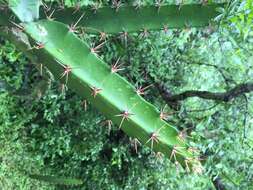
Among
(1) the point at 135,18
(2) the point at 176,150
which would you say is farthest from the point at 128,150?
(2) the point at 176,150

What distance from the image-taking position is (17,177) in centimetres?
312

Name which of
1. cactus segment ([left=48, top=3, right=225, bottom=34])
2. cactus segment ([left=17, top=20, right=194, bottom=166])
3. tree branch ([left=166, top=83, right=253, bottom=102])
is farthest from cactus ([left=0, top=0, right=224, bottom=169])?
tree branch ([left=166, top=83, right=253, bottom=102])

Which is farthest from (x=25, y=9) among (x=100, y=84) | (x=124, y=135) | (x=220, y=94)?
(x=124, y=135)

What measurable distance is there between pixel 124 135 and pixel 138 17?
3.86 feet

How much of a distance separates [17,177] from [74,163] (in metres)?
0.39

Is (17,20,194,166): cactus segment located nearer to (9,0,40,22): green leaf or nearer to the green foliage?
(9,0,40,22): green leaf

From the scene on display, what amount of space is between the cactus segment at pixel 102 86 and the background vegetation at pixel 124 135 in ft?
2.28

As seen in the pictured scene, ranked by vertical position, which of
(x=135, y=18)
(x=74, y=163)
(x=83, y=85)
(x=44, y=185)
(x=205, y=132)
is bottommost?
(x=44, y=185)

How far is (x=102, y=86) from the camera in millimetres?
1604

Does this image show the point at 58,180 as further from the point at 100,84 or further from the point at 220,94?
the point at 100,84

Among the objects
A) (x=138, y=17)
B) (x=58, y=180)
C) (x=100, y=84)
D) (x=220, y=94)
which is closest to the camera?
(x=100, y=84)

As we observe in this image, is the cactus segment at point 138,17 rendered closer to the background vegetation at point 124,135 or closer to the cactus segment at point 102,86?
the background vegetation at point 124,135

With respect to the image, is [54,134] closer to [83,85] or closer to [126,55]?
[126,55]

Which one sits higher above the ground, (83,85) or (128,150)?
(83,85)
